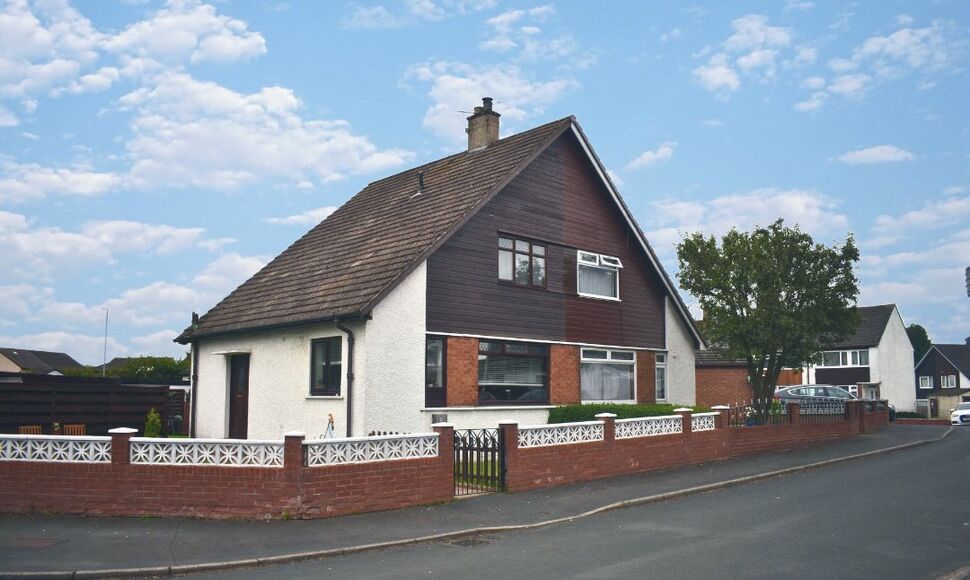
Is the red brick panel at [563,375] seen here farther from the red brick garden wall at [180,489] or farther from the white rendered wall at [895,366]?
the white rendered wall at [895,366]

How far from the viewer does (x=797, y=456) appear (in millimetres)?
21828

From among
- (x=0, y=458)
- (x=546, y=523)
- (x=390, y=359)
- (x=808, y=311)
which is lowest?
(x=546, y=523)

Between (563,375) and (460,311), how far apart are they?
4.01 m

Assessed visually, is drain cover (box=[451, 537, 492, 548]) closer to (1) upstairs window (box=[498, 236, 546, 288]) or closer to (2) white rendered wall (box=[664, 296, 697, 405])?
(1) upstairs window (box=[498, 236, 546, 288])

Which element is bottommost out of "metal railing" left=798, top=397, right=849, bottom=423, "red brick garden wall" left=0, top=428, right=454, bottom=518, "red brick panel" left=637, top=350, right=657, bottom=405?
"red brick garden wall" left=0, top=428, right=454, bottom=518

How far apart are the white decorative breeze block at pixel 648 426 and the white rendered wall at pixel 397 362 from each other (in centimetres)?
422

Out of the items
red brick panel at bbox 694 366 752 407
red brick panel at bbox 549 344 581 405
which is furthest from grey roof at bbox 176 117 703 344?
red brick panel at bbox 694 366 752 407

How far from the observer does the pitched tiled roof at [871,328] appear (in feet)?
178

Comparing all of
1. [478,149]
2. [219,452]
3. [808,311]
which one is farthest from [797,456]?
[219,452]

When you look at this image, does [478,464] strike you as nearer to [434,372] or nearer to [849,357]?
[434,372]

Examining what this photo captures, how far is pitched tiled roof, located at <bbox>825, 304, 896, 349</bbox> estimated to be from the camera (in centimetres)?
5438

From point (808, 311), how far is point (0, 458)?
22428 mm

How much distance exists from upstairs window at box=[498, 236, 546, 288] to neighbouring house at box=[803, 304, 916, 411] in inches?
1399

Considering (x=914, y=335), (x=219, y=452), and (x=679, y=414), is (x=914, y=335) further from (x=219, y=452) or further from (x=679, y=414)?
(x=219, y=452)
